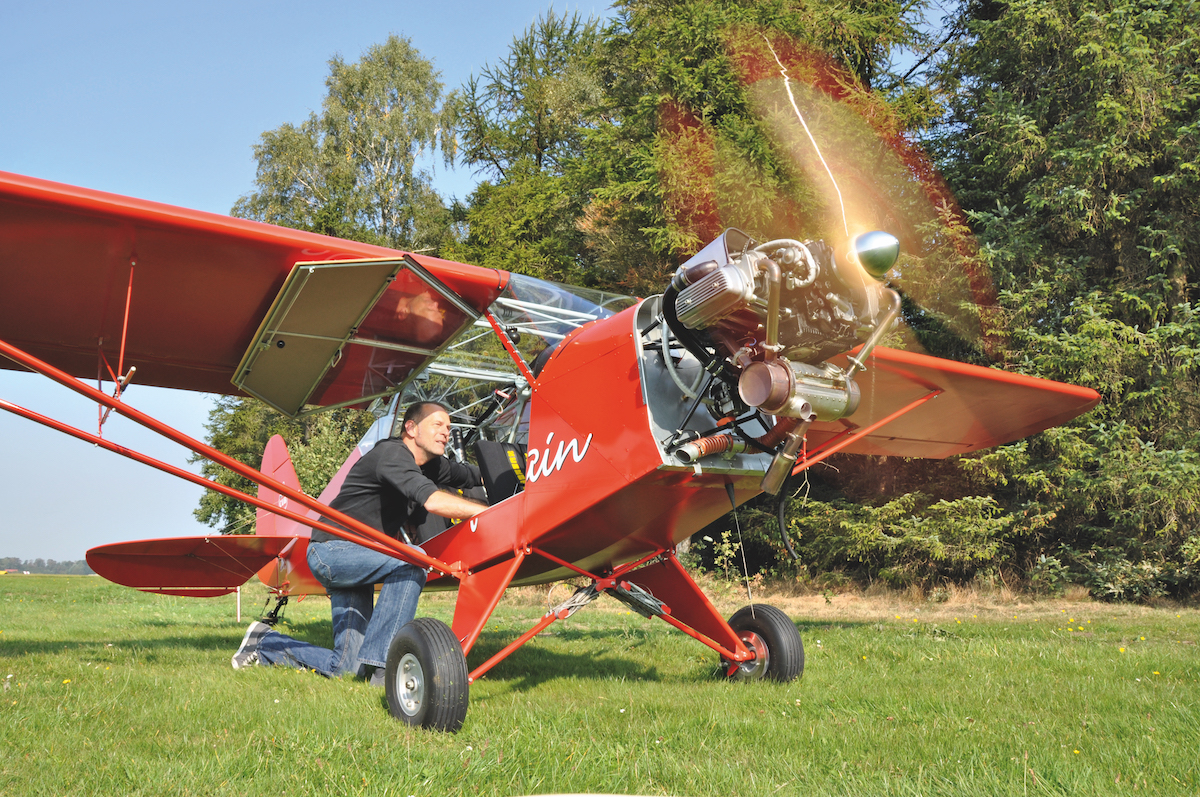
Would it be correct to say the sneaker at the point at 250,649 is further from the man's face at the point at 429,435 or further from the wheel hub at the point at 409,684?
the wheel hub at the point at 409,684

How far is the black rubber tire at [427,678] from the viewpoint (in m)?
3.36

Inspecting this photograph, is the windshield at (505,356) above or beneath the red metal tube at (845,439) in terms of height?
above

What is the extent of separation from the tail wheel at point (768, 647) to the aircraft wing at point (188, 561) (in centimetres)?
397

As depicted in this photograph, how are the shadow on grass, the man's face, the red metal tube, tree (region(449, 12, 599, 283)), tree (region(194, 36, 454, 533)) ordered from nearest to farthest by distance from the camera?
the red metal tube
the shadow on grass
the man's face
tree (region(449, 12, 599, 283))
tree (region(194, 36, 454, 533))

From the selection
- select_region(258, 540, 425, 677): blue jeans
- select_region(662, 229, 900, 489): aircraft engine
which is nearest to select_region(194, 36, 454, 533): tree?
select_region(258, 540, 425, 677): blue jeans

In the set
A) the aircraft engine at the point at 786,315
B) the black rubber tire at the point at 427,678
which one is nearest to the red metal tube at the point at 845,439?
the aircraft engine at the point at 786,315

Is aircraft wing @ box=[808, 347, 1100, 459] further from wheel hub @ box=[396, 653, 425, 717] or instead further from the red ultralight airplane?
wheel hub @ box=[396, 653, 425, 717]

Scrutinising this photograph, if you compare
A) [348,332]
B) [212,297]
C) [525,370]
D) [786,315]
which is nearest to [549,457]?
[525,370]

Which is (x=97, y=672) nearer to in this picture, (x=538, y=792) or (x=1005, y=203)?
(x=538, y=792)

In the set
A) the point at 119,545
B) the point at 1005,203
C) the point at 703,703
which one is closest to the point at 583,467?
the point at 703,703

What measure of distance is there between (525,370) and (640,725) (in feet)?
6.45

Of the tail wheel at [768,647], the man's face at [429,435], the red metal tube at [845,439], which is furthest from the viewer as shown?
the man's face at [429,435]

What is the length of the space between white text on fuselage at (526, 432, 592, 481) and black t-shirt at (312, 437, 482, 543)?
712 mm

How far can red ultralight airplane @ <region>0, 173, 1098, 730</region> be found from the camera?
10.7 feet
